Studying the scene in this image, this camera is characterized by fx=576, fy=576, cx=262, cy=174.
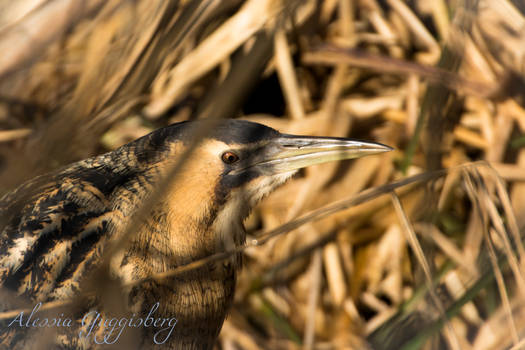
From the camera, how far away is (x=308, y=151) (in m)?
1.04

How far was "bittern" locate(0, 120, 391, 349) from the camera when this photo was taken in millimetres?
885

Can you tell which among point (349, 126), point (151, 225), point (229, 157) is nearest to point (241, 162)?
point (229, 157)

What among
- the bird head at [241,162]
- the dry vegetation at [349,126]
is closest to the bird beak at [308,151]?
the bird head at [241,162]

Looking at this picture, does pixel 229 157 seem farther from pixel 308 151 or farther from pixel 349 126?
pixel 349 126

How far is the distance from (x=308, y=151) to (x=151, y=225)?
307 mm

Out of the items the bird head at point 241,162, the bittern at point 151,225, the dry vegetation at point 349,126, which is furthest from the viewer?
the dry vegetation at point 349,126

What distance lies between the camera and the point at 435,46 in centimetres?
180

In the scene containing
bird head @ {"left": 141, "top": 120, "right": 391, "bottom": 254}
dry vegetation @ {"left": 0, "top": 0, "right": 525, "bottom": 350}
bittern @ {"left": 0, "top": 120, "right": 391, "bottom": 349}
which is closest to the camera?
bittern @ {"left": 0, "top": 120, "right": 391, "bottom": 349}

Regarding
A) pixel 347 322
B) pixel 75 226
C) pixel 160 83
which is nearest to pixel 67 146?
pixel 75 226

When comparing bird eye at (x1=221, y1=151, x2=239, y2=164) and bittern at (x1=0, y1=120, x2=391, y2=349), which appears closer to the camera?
bittern at (x1=0, y1=120, x2=391, y2=349)

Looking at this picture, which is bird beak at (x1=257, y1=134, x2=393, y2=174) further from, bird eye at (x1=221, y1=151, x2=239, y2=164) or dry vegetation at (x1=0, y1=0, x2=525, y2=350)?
dry vegetation at (x1=0, y1=0, x2=525, y2=350)

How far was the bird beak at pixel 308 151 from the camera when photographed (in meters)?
1.02

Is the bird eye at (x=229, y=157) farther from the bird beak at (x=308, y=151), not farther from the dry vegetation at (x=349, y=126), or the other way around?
the dry vegetation at (x=349, y=126)

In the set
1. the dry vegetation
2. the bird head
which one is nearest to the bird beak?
the bird head
